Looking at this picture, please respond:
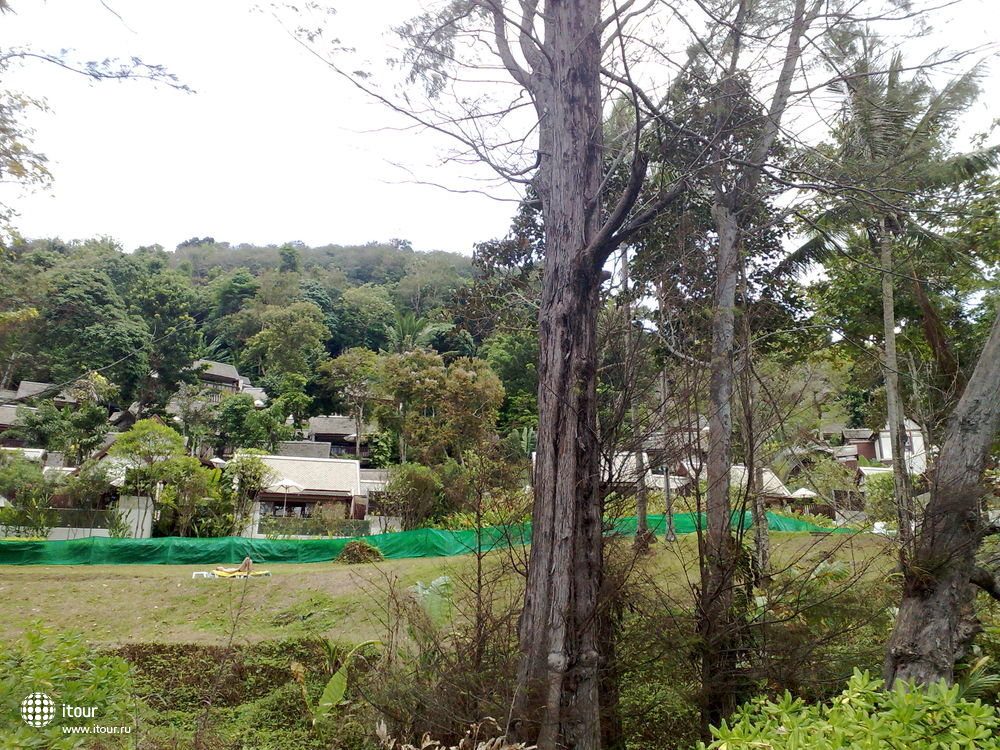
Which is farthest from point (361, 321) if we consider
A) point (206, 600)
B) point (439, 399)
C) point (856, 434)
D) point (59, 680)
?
point (59, 680)

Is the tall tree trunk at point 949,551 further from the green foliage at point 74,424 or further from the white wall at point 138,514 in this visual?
the green foliage at point 74,424

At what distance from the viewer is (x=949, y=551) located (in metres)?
4.52

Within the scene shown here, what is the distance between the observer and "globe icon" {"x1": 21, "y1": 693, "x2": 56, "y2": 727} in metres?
3.52

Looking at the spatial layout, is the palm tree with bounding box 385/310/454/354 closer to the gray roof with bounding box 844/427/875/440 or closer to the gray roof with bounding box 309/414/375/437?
the gray roof with bounding box 309/414/375/437

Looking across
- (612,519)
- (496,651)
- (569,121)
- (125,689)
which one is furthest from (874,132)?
(125,689)

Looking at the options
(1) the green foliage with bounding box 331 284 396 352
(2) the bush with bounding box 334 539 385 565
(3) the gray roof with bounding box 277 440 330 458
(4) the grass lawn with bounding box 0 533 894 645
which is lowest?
(4) the grass lawn with bounding box 0 533 894 645

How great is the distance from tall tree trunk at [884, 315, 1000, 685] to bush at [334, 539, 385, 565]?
1441 cm

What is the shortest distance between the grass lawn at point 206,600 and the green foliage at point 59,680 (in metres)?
5.64

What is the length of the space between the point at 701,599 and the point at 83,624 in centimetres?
1120

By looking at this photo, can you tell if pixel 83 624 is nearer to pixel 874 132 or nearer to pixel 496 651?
pixel 496 651

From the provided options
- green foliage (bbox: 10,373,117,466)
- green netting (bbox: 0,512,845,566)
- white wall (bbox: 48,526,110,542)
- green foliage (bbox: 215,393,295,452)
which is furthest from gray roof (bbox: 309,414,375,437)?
green netting (bbox: 0,512,845,566)

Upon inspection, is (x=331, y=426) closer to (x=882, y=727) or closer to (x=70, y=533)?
(x=70, y=533)

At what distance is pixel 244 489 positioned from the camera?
2261 cm

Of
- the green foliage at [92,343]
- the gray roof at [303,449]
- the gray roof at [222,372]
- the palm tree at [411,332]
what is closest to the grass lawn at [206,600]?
the gray roof at [303,449]
